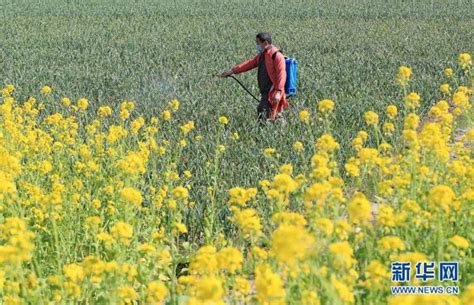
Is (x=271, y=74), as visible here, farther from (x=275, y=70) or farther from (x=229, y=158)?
(x=229, y=158)

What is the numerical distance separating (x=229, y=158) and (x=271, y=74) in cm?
140

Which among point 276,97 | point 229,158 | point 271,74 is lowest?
point 229,158

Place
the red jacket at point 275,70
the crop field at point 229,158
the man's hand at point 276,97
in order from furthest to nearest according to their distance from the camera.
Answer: the man's hand at point 276,97
the red jacket at point 275,70
the crop field at point 229,158

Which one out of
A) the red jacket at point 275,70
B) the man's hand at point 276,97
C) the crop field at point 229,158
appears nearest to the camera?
the crop field at point 229,158

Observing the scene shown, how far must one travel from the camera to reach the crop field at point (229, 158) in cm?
342

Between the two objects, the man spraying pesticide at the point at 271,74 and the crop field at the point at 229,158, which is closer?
the crop field at the point at 229,158

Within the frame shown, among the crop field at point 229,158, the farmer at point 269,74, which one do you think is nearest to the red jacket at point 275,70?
the farmer at point 269,74

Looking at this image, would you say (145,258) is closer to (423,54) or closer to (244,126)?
(244,126)

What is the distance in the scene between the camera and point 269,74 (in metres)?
8.41

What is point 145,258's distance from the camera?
494 cm

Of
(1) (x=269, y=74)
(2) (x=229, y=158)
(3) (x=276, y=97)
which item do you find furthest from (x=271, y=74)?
(2) (x=229, y=158)

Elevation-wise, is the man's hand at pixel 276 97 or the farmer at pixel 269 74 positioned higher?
the farmer at pixel 269 74

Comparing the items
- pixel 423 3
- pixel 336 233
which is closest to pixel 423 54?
pixel 336 233

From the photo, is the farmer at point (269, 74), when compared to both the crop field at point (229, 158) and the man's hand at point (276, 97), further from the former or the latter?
the crop field at point (229, 158)
